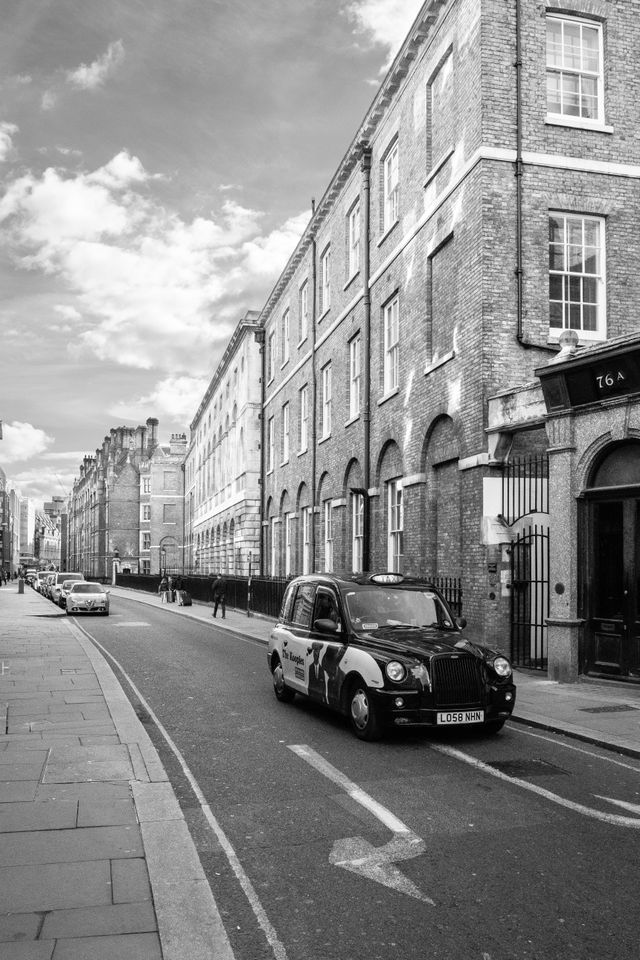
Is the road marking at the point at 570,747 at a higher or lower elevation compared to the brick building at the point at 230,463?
lower

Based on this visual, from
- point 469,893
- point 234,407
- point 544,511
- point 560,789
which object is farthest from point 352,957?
point 234,407

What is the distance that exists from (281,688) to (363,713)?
2.66 metres

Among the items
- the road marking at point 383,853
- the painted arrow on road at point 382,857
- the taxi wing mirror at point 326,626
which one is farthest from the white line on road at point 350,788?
the taxi wing mirror at point 326,626

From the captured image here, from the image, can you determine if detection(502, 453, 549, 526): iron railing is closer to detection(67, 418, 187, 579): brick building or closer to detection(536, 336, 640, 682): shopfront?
detection(536, 336, 640, 682): shopfront

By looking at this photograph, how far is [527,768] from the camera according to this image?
7379mm

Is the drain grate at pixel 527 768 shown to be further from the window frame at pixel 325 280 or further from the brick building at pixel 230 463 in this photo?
the brick building at pixel 230 463

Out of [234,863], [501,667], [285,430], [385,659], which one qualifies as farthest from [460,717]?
[285,430]

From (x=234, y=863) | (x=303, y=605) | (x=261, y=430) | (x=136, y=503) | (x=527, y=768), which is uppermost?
(x=261, y=430)

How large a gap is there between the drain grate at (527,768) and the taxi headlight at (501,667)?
1048 mm

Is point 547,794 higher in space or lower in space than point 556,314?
lower

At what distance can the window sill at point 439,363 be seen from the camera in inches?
653

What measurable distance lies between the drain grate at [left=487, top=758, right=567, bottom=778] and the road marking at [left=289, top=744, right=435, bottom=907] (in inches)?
59.7

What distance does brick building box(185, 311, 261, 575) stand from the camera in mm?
38406

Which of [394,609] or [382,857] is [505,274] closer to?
[394,609]
